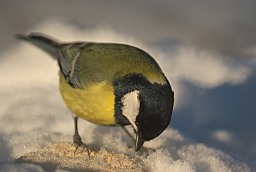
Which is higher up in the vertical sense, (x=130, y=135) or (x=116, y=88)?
(x=116, y=88)

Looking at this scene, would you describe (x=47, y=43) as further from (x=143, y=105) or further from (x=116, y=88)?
(x=143, y=105)

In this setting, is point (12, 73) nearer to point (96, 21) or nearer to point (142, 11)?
point (96, 21)

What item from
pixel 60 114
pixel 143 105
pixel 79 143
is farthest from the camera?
pixel 60 114

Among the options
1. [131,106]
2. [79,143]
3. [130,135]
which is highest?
[131,106]

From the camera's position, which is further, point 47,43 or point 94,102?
point 47,43

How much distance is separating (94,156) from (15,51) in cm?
137

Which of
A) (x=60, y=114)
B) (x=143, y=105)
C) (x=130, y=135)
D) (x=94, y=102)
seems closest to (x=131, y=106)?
(x=143, y=105)

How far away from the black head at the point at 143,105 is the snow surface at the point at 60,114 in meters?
0.24

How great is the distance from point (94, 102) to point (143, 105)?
29 centimetres

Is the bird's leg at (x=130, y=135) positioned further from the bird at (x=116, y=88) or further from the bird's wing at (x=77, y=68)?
the bird's wing at (x=77, y=68)

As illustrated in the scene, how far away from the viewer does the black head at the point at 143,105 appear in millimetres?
2162

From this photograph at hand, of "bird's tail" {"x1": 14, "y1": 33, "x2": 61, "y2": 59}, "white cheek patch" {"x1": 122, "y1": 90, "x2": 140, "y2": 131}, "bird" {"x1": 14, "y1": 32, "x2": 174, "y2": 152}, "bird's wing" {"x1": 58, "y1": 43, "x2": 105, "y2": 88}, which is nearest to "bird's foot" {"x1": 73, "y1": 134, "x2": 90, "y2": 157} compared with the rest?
"bird" {"x1": 14, "y1": 32, "x2": 174, "y2": 152}

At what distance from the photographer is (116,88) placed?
2.35m

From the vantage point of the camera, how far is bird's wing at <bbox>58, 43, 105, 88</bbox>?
250 cm
